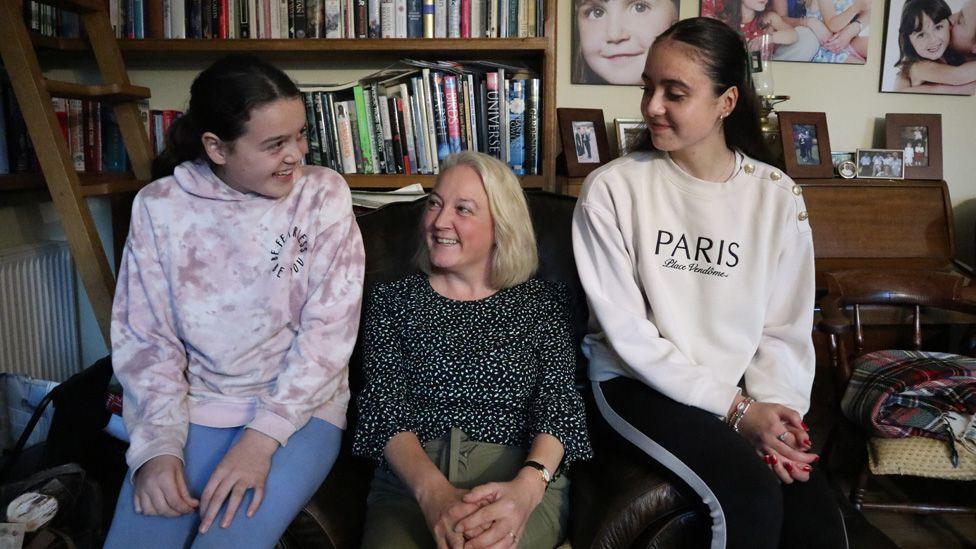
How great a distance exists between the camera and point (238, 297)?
141 centimetres

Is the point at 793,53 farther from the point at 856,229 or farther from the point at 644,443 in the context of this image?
the point at 644,443

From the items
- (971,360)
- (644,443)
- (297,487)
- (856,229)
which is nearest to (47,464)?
(297,487)

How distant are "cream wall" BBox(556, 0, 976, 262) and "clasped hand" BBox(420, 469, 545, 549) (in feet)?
5.86

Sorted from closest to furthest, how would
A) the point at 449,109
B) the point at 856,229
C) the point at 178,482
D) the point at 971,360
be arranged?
the point at 178,482, the point at 971,360, the point at 449,109, the point at 856,229

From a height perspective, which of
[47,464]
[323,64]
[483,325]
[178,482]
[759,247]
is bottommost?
[47,464]

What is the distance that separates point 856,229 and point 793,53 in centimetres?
71

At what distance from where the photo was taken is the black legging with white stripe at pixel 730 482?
3.92ft

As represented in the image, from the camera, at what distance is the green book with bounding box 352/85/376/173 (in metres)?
2.34

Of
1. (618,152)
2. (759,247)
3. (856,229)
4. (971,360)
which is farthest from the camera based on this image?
(618,152)

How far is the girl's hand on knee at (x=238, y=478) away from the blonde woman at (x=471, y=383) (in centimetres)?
19

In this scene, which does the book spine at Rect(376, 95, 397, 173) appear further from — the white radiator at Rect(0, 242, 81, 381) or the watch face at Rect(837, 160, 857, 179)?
the watch face at Rect(837, 160, 857, 179)

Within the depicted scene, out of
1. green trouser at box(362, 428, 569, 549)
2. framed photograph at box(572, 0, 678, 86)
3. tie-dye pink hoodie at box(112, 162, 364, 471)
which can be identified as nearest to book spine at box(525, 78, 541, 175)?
framed photograph at box(572, 0, 678, 86)

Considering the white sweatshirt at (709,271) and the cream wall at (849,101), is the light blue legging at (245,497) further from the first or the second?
the cream wall at (849,101)

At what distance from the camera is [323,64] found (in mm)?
2613
